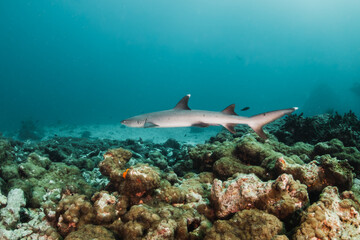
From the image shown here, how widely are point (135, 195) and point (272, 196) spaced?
2.05 metres

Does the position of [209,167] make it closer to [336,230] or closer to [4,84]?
[336,230]

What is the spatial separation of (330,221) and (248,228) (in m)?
0.82

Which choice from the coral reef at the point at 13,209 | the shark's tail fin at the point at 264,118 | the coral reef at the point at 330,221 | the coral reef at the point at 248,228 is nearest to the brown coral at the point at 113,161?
the coral reef at the point at 13,209

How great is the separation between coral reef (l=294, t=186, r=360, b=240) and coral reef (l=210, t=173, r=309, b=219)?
0.99 ft

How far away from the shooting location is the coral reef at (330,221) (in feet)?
6.06

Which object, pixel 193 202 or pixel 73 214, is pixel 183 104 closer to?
pixel 193 202

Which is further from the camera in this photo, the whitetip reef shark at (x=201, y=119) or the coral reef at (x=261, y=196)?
the whitetip reef shark at (x=201, y=119)

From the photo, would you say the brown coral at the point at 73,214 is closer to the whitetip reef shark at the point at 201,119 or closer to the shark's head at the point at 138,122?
the whitetip reef shark at the point at 201,119

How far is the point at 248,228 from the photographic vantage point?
210 centimetres

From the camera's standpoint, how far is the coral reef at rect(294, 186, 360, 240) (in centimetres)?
185

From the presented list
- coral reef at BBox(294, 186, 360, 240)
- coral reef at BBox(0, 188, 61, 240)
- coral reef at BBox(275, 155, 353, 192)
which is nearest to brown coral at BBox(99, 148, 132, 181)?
coral reef at BBox(0, 188, 61, 240)

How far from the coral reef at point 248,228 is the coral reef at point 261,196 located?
0.29 metres

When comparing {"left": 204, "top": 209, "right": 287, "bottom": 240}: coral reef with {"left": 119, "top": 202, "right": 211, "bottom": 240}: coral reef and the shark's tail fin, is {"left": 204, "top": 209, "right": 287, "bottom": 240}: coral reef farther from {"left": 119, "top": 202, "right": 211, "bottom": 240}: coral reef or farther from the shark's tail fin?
the shark's tail fin

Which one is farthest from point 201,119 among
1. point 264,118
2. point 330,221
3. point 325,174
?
point 330,221
